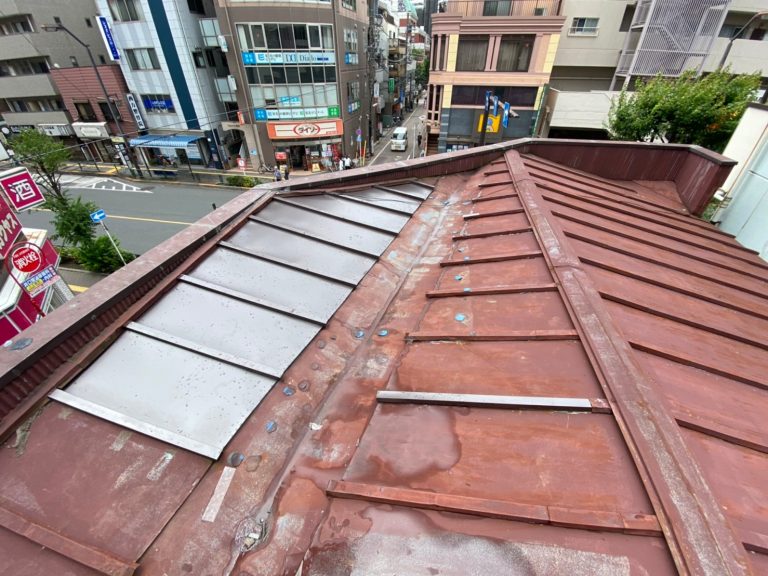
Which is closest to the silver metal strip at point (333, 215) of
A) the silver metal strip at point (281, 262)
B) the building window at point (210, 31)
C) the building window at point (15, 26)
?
the silver metal strip at point (281, 262)

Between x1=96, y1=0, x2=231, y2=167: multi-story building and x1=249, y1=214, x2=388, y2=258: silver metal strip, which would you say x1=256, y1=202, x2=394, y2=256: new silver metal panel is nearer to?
x1=249, y1=214, x2=388, y2=258: silver metal strip

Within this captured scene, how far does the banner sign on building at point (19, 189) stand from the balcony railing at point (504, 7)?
26.0 m

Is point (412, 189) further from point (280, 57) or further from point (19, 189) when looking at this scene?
point (280, 57)

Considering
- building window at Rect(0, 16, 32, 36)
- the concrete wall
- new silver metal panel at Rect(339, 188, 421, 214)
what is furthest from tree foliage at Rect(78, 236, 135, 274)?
the concrete wall

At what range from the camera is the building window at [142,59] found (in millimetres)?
27844

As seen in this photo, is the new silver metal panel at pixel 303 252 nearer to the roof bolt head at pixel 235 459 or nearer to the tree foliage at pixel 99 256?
the roof bolt head at pixel 235 459

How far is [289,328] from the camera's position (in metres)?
4.61

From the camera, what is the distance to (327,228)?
6820mm


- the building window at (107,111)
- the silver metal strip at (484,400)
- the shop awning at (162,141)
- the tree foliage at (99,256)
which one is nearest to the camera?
the silver metal strip at (484,400)

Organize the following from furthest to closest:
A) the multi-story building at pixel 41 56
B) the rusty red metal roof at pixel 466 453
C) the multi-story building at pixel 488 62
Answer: the multi-story building at pixel 41 56
the multi-story building at pixel 488 62
the rusty red metal roof at pixel 466 453

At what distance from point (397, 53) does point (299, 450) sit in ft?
206

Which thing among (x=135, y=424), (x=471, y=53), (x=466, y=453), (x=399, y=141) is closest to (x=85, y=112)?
(x=399, y=141)

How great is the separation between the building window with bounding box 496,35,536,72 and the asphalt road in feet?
75.4

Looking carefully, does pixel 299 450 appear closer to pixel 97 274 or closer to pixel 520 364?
pixel 520 364
